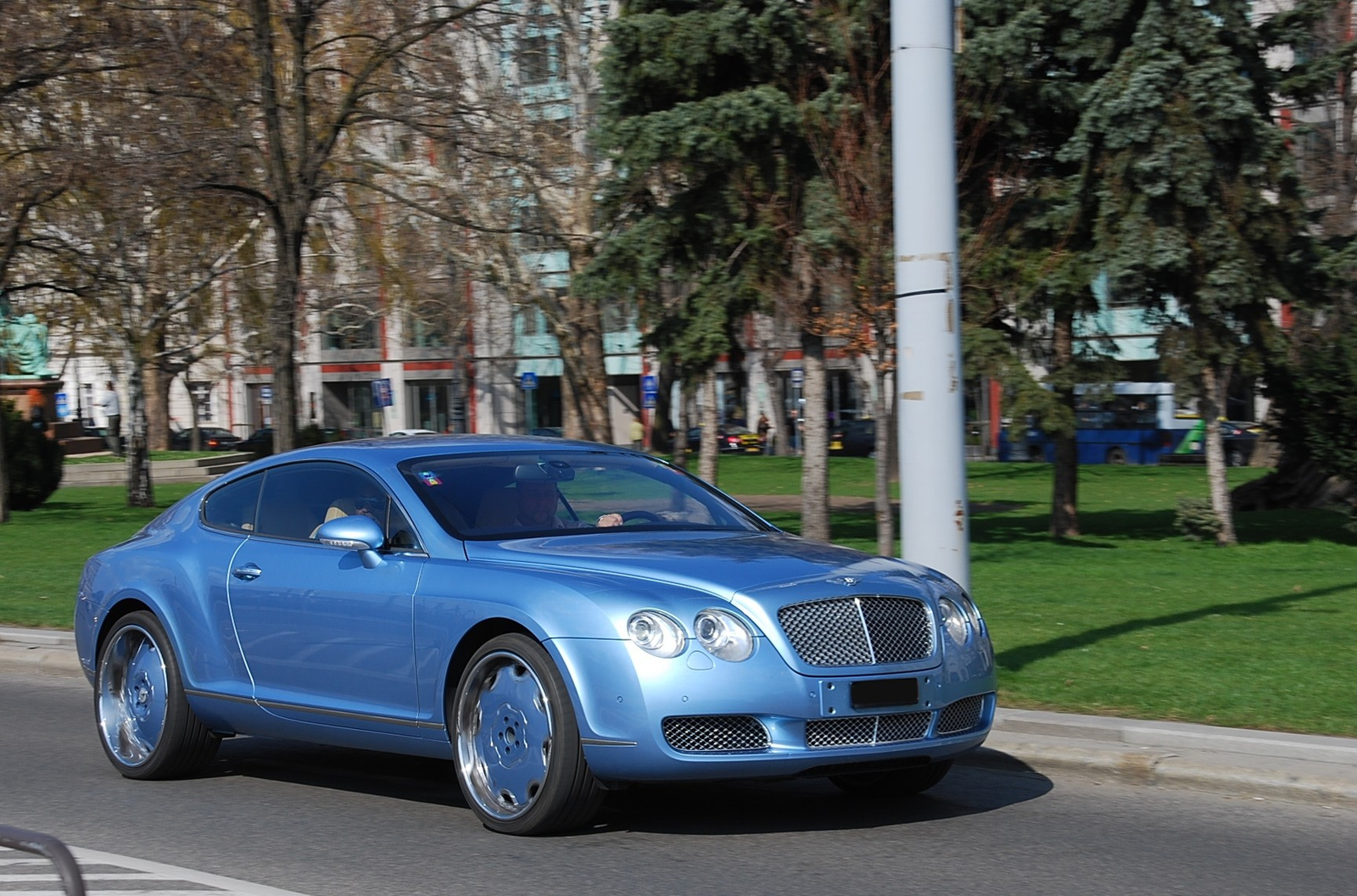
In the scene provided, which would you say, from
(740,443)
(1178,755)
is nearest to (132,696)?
(1178,755)

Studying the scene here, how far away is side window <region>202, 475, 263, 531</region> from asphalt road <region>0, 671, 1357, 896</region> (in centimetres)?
124

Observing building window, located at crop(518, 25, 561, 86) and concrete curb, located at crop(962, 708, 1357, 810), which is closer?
concrete curb, located at crop(962, 708, 1357, 810)

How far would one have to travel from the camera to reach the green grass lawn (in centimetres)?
895

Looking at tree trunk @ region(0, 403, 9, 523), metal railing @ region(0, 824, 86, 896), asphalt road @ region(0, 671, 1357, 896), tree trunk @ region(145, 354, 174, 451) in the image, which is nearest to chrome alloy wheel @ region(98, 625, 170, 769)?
asphalt road @ region(0, 671, 1357, 896)

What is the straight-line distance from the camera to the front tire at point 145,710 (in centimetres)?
776

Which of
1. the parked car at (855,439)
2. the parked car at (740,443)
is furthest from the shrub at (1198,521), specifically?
the parked car at (740,443)

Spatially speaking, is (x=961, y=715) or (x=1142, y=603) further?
(x=1142, y=603)

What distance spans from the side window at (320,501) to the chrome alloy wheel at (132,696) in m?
0.93

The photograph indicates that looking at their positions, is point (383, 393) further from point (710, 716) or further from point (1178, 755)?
point (710, 716)

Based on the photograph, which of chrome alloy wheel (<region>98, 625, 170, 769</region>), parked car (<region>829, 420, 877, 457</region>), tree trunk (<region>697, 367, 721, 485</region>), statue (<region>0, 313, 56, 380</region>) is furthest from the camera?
parked car (<region>829, 420, 877, 457</region>)

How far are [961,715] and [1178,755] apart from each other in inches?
60.9

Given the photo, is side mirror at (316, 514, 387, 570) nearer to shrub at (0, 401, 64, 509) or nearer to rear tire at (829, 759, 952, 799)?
rear tire at (829, 759, 952, 799)

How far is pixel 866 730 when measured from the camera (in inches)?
239

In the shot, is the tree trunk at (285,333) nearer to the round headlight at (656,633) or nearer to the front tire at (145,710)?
the front tire at (145,710)
